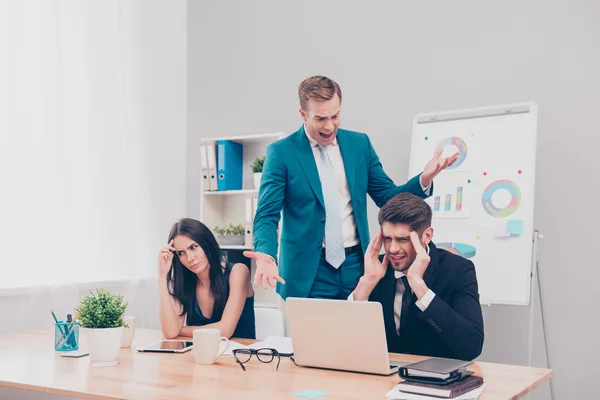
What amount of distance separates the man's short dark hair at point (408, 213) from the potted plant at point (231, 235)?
1.99m

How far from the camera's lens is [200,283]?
260 cm

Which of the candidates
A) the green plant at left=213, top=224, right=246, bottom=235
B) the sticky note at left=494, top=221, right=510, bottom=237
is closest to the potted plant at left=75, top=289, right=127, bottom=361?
the sticky note at left=494, top=221, right=510, bottom=237

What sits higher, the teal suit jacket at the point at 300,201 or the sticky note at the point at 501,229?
the teal suit jacket at the point at 300,201

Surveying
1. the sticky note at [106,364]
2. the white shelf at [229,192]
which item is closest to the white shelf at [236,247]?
the white shelf at [229,192]

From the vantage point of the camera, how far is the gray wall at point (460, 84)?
10.5 feet

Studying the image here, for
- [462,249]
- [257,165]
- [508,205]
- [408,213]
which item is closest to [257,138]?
[257,165]

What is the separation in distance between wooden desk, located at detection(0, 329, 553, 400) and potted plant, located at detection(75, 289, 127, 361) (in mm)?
45

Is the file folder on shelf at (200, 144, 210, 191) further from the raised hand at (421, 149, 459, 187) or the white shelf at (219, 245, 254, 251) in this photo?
the raised hand at (421, 149, 459, 187)

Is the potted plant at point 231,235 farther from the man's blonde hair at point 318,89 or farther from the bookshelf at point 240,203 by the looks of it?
the man's blonde hair at point 318,89

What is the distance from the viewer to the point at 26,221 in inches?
127

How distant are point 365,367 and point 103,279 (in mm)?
2395

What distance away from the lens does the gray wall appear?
3207 millimetres

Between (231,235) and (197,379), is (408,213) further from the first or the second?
(231,235)

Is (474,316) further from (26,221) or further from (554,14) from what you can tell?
(26,221)
